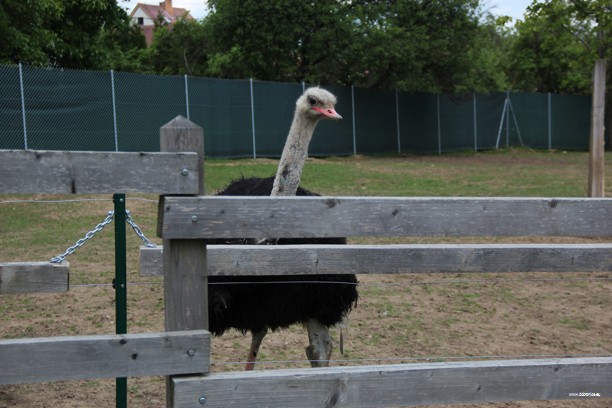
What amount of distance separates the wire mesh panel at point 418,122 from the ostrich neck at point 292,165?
756 inches

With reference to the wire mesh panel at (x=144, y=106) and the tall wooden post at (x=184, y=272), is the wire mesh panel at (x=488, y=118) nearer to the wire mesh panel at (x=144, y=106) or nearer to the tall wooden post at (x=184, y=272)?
the wire mesh panel at (x=144, y=106)

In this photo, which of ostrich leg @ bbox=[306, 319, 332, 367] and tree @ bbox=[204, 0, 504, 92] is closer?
ostrich leg @ bbox=[306, 319, 332, 367]

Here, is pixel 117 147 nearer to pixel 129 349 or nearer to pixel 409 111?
pixel 409 111

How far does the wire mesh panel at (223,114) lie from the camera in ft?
60.3

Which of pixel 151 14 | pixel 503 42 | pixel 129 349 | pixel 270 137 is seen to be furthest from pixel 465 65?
pixel 151 14

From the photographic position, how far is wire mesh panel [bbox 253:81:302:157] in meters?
19.5

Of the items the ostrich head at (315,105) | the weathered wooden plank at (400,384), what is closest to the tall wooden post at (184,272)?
the weathered wooden plank at (400,384)

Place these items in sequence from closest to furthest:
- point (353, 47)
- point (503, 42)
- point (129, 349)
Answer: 1. point (129, 349)
2. point (353, 47)
3. point (503, 42)

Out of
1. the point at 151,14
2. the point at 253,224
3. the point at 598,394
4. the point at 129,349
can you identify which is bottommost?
the point at 598,394

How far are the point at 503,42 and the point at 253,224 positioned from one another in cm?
3715

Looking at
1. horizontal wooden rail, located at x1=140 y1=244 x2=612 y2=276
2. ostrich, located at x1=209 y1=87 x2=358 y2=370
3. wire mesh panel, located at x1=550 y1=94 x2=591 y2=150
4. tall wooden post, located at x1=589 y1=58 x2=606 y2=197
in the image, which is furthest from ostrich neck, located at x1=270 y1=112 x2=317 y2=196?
wire mesh panel, located at x1=550 y1=94 x2=591 y2=150

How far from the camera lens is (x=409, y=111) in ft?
78.5

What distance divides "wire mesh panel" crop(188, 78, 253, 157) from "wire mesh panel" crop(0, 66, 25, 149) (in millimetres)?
4100

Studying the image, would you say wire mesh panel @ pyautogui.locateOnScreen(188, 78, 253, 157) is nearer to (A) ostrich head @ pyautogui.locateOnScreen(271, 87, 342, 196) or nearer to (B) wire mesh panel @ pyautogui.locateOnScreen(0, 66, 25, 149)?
(B) wire mesh panel @ pyautogui.locateOnScreen(0, 66, 25, 149)
